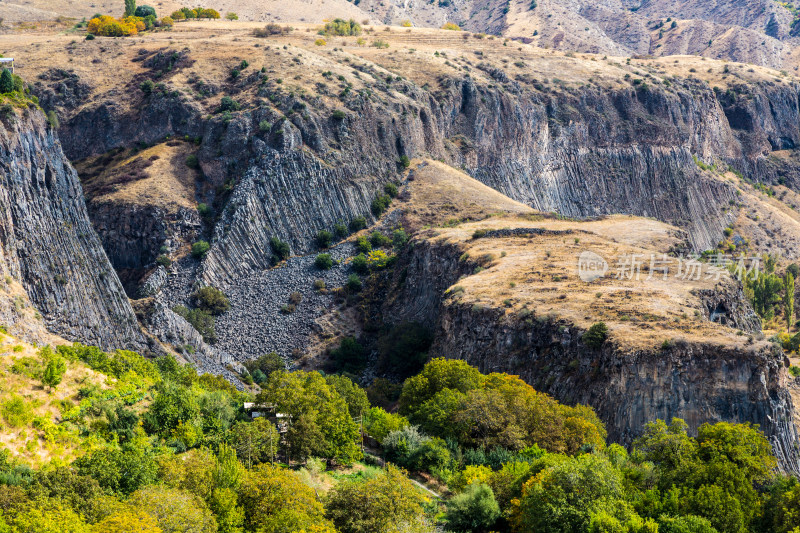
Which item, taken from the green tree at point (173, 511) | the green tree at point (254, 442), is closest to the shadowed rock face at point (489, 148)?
the green tree at point (254, 442)

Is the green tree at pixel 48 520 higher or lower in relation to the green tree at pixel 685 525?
higher

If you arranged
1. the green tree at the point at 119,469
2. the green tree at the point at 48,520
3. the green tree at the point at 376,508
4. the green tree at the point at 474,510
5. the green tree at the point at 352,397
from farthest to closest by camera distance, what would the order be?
1. the green tree at the point at 352,397
2. the green tree at the point at 474,510
3. the green tree at the point at 119,469
4. the green tree at the point at 376,508
5. the green tree at the point at 48,520

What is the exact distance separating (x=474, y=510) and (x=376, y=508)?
15.6ft

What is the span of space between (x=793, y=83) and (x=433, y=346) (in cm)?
9841

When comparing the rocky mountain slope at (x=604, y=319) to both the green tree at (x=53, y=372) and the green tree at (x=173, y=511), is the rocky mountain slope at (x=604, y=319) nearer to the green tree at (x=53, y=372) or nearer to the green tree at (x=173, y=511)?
the green tree at (x=173, y=511)

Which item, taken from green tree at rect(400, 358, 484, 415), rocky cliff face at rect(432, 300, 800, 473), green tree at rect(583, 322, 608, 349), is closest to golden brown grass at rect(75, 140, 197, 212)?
green tree at rect(400, 358, 484, 415)

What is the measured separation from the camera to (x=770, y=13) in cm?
19750

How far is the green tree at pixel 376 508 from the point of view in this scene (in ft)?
101

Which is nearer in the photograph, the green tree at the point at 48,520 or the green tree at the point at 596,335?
the green tree at the point at 48,520

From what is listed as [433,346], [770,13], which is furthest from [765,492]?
[770,13]

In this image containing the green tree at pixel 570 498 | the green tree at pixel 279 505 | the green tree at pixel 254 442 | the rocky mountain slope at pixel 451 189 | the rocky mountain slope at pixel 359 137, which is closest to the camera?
the green tree at pixel 279 505

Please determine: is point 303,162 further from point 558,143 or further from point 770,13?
point 770,13

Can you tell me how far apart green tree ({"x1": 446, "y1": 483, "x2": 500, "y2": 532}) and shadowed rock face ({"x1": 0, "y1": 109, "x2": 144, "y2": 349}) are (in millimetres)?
26386

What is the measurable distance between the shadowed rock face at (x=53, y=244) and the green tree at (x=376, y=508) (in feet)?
81.3
